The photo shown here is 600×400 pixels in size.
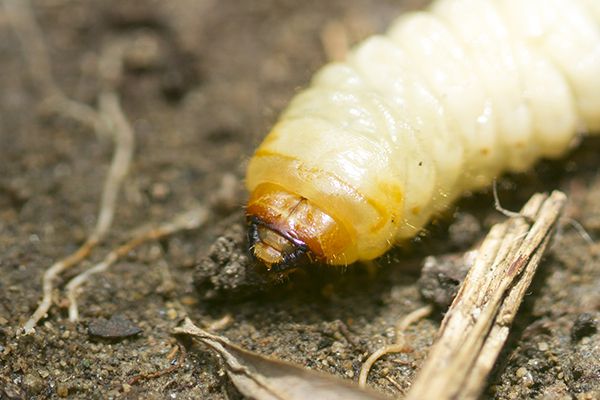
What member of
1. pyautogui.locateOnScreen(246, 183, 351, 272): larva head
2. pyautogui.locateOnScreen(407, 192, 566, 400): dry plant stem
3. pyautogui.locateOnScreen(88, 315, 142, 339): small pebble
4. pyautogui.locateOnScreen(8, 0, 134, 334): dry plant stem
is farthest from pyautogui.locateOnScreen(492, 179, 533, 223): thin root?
pyautogui.locateOnScreen(8, 0, 134, 334): dry plant stem

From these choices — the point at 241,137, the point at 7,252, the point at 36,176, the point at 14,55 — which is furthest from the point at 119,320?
the point at 14,55

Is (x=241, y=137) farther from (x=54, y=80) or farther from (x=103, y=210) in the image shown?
(x=54, y=80)

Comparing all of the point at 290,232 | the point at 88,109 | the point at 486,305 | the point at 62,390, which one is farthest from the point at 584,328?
the point at 88,109

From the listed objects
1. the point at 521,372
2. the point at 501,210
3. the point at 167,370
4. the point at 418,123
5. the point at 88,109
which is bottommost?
the point at 521,372

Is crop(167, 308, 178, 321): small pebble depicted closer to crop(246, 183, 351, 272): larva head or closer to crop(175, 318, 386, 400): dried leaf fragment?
crop(175, 318, 386, 400): dried leaf fragment

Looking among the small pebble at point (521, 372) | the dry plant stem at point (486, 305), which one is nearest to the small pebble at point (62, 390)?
the dry plant stem at point (486, 305)

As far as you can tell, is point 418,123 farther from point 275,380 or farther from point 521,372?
point 275,380

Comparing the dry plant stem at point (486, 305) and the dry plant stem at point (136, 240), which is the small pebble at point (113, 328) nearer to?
the dry plant stem at point (136, 240)
